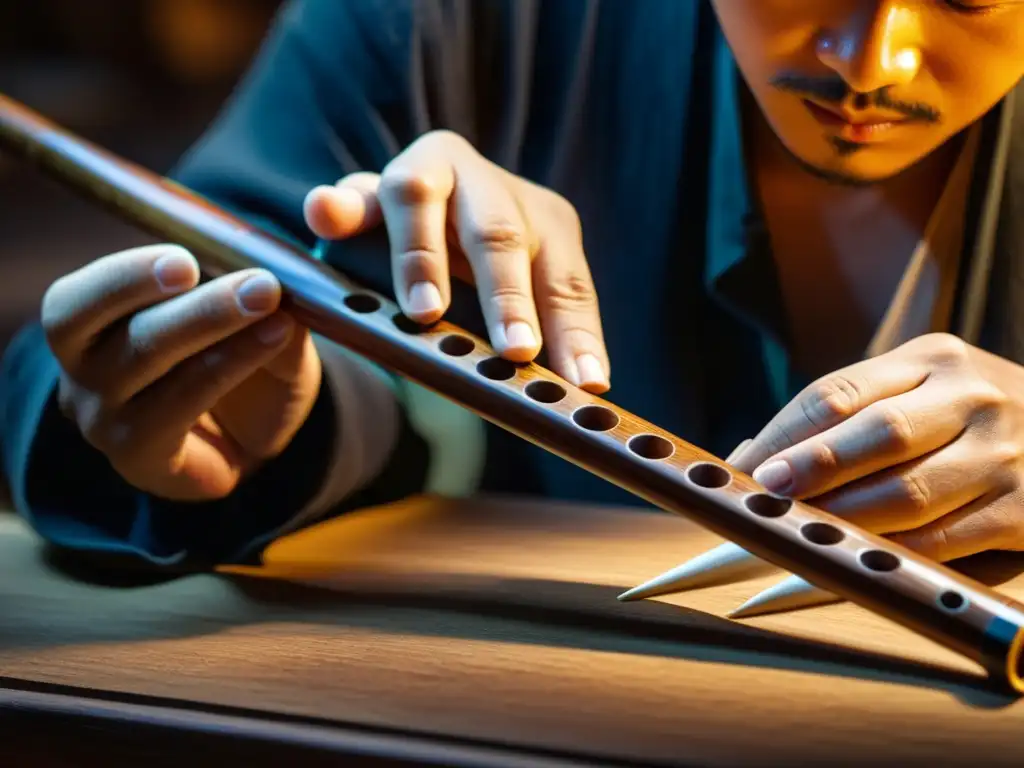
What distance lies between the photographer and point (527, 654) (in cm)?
41

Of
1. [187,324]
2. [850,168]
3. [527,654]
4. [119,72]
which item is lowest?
[527,654]

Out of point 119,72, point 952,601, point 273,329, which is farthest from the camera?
point 119,72

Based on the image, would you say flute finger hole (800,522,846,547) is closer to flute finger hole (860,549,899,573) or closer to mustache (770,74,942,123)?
flute finger hole (860,549,899,573)

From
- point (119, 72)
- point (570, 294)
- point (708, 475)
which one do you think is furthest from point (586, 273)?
point (119, 72)

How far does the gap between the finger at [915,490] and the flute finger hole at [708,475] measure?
0.04m

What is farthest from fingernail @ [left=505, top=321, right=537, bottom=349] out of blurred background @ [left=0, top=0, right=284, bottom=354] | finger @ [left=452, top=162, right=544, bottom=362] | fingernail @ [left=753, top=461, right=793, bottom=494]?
blurred background @ [left=0, top=0, right=284, bottom=354]

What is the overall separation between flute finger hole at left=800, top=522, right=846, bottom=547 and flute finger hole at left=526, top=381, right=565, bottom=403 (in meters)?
0.10

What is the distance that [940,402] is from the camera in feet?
1.35

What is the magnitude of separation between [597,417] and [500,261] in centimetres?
8

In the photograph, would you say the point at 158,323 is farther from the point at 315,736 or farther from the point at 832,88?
the point at 832,88

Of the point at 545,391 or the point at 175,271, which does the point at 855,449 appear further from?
the point at 175,271

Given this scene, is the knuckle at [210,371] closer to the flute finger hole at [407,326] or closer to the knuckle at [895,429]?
the flute finger hole at [407,326]

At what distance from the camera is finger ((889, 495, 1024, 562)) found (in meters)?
0.42

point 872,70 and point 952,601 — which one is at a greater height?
point 872,70
